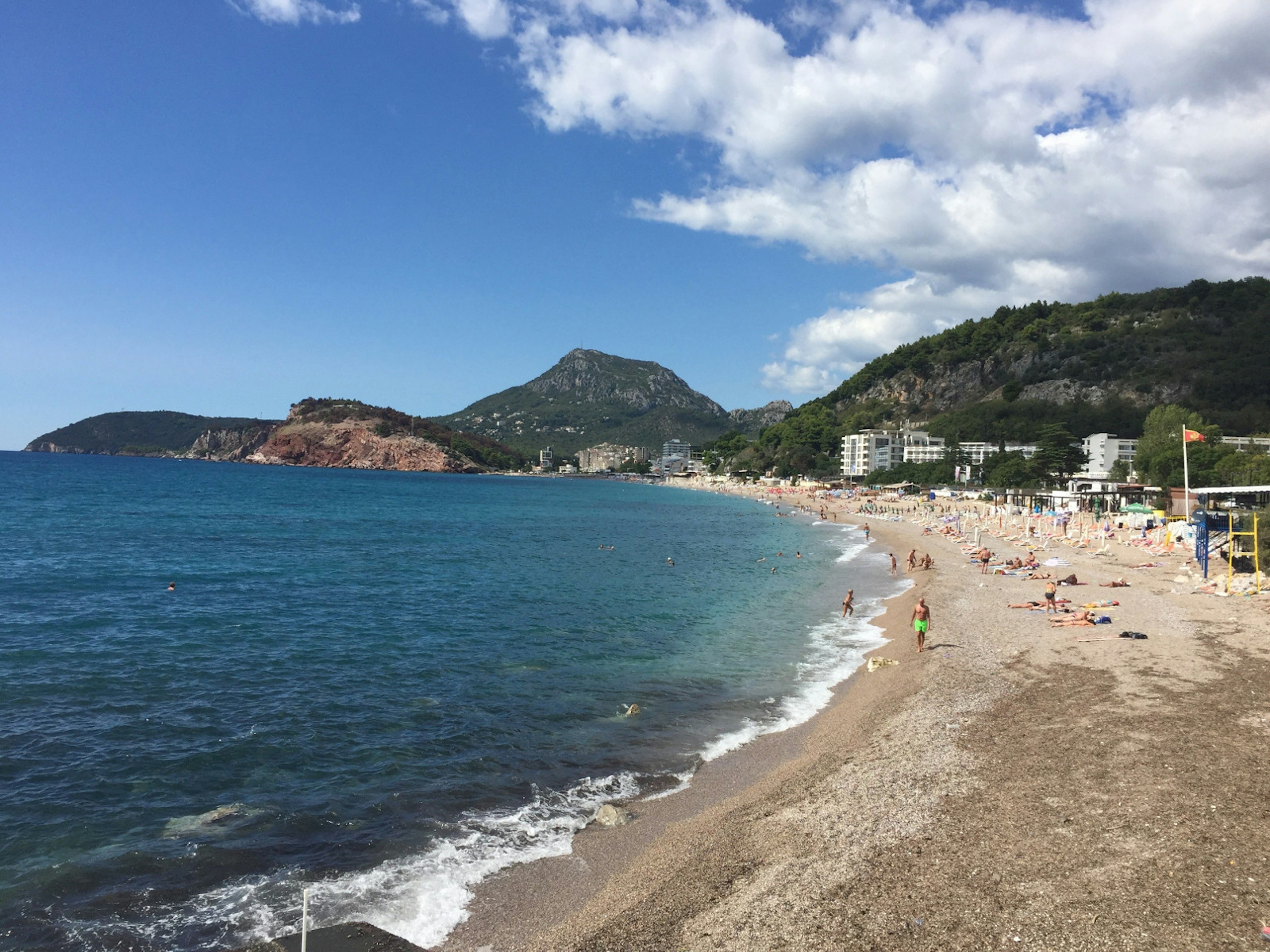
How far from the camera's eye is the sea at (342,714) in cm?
848

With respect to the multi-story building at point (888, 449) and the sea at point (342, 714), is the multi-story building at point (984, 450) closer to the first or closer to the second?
the multi-story building at point (888, 449)

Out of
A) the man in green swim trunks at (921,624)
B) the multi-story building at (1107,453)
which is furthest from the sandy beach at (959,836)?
the multi-story building at (1107,453)

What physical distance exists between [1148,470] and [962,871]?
259ft

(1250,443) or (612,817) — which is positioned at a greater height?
(1250,443)

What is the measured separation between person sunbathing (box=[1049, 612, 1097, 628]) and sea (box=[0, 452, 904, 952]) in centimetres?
512

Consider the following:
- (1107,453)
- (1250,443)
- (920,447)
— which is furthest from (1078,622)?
(920,447)

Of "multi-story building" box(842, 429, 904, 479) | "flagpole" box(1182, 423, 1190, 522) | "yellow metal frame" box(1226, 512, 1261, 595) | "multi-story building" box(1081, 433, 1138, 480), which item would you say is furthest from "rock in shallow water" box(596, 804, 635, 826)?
"multi-story building" box(842, 429, 904, 479)

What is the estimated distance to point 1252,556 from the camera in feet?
84.9

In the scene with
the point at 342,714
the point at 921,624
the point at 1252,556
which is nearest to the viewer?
the point at 342,714

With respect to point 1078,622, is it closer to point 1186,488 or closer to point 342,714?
point 342,714

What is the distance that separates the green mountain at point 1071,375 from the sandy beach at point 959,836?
418 feet

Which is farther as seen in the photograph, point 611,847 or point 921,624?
point 921,624

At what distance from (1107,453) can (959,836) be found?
387ft

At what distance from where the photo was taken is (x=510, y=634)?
71.4ft
